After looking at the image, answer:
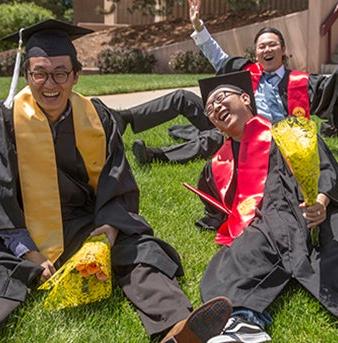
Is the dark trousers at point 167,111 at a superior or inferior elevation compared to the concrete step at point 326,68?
superior

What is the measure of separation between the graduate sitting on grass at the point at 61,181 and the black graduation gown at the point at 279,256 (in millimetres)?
284

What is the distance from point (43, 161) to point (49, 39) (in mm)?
615

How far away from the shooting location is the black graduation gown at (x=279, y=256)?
332 centimetres

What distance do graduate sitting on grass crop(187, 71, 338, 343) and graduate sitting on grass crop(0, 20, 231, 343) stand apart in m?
0.35

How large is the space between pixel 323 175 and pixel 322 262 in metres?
0.45

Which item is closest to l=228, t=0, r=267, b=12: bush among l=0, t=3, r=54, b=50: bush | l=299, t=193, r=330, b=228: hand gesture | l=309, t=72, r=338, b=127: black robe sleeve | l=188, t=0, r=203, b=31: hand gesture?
l=0, t=3, r=54, b=50: bush

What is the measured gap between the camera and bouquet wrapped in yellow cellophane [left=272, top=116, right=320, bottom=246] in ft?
9.89

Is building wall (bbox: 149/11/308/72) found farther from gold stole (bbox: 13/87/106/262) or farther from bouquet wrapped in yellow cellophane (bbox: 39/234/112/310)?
bouquet wrapped in yellow cellophane (bbox: 39/234/112/310)

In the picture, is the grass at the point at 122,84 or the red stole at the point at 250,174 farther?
the grass at the point at 122,84

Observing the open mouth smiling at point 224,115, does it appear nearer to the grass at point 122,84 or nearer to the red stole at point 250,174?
the red stole at point 250,174

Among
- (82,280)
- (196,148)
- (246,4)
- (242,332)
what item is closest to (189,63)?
(246,4)

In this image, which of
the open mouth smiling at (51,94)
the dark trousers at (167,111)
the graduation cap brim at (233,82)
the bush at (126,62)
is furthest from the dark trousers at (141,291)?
the bush at (126,62)

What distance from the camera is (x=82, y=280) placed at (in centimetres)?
330

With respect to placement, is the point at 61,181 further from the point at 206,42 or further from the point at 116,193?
the point at 206,42
